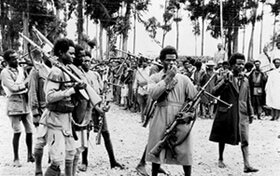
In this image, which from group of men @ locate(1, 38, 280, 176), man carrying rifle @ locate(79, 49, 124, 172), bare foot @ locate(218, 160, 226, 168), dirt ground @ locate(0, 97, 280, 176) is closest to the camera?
group of men @ locate(1, 38, 280, 176)

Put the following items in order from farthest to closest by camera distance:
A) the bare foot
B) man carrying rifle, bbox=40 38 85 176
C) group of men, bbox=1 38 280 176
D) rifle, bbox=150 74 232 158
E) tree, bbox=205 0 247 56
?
tree, bbox=205 0 247 56, the bare foot, rifle, bbox=150 74 232 158, group of men, bbox=1 38 280 176, man carrying rifle, bbox=40 38 85 176

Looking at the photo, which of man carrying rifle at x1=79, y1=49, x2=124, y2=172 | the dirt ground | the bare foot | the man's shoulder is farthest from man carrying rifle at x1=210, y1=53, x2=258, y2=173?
the man's shoulder

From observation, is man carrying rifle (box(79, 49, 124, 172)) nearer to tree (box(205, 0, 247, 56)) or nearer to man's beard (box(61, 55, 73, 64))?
man's beard (box(61, 55, 73, 64))

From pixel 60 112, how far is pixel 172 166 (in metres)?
3.07

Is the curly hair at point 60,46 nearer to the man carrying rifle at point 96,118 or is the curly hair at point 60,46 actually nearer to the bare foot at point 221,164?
the man carrying rifle at point 96,118

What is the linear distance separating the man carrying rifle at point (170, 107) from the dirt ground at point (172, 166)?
61.8 inches

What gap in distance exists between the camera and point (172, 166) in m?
7.59

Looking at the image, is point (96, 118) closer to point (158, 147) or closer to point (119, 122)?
point (158, 147)

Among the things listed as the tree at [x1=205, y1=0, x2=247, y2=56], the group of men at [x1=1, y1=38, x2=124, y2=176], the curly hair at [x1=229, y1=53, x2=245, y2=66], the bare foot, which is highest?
the tree at [x1=205, y1=0, x2=247, y2=56]

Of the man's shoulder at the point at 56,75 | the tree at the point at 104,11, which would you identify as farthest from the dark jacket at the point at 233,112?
the tree at the point at 104,11

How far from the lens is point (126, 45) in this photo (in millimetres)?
31391

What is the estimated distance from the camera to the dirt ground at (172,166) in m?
7.21

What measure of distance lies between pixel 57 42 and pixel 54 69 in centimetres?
35

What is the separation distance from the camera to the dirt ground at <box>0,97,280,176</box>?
284 inches
